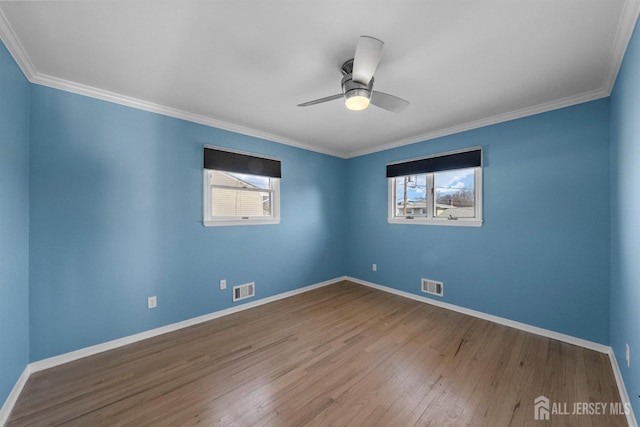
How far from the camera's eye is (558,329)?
2.47m

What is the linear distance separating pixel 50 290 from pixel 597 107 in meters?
5.23

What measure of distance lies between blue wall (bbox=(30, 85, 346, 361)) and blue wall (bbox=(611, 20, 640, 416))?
11.2ft

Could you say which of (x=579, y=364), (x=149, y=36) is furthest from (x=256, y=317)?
(x=579, y=364)

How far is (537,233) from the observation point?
261 centimetres

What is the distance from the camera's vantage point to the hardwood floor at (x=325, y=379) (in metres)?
1.57

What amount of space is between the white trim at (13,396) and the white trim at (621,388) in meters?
3.81

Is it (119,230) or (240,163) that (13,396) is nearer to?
(119,230)

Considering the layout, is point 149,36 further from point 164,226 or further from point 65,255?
point 65,255

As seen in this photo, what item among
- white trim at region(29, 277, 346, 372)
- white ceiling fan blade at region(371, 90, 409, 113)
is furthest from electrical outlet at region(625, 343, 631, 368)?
white trim at region(29, 277, 346, 372)

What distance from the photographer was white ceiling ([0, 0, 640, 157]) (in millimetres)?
1375

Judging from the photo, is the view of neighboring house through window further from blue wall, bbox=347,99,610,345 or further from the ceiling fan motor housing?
blue wall, bbox=347,99,610,345

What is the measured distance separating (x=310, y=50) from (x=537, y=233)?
9.60ft

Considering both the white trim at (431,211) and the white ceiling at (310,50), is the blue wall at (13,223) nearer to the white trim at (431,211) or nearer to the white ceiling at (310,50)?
the white ceiling at (310,50)

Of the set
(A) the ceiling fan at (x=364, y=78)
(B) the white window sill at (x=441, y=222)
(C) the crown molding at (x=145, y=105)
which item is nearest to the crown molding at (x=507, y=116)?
(B) the white window sill at (x=441, y=222)
